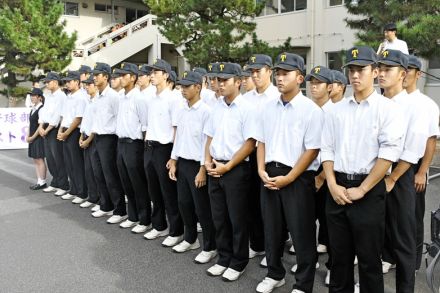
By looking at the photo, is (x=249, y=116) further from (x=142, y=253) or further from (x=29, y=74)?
(x=29, y=74)

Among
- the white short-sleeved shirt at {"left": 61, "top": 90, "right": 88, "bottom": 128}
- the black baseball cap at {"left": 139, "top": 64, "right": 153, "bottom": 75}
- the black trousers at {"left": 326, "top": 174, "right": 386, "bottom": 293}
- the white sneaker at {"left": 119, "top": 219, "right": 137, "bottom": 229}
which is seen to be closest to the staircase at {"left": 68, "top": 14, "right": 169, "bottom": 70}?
the white short-sleeved shirt at {"left": 61, "top": 90, "right": 88, "bottom": 128}

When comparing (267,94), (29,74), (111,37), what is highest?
(111,37)

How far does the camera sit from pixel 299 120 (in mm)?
3188

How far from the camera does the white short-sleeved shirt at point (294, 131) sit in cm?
316

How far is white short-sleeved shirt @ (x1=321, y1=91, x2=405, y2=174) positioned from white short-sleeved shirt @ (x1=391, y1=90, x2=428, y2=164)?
1.17 ft

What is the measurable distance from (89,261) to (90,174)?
2039 mm

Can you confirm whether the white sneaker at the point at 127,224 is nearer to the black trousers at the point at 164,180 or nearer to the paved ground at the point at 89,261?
the paved ground at the point at 89,261

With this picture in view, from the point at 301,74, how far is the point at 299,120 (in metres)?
0.40

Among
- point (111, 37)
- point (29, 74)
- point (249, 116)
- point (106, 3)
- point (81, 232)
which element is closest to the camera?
point (249, 116)

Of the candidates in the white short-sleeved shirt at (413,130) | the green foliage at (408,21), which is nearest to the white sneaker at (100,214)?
the white short-sleeved shirt at (413,130)

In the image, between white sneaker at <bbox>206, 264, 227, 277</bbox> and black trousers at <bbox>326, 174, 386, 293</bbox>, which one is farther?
white sneaker at <bbox>206, 264, 227, 277</bbox>

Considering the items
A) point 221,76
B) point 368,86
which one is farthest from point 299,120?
point 221,76

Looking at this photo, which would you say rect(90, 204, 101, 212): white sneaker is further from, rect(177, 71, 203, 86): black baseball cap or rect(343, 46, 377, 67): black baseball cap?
rect(343, 46, 377, 67): black baseball cap

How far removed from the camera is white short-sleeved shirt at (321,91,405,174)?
2.70 meters
